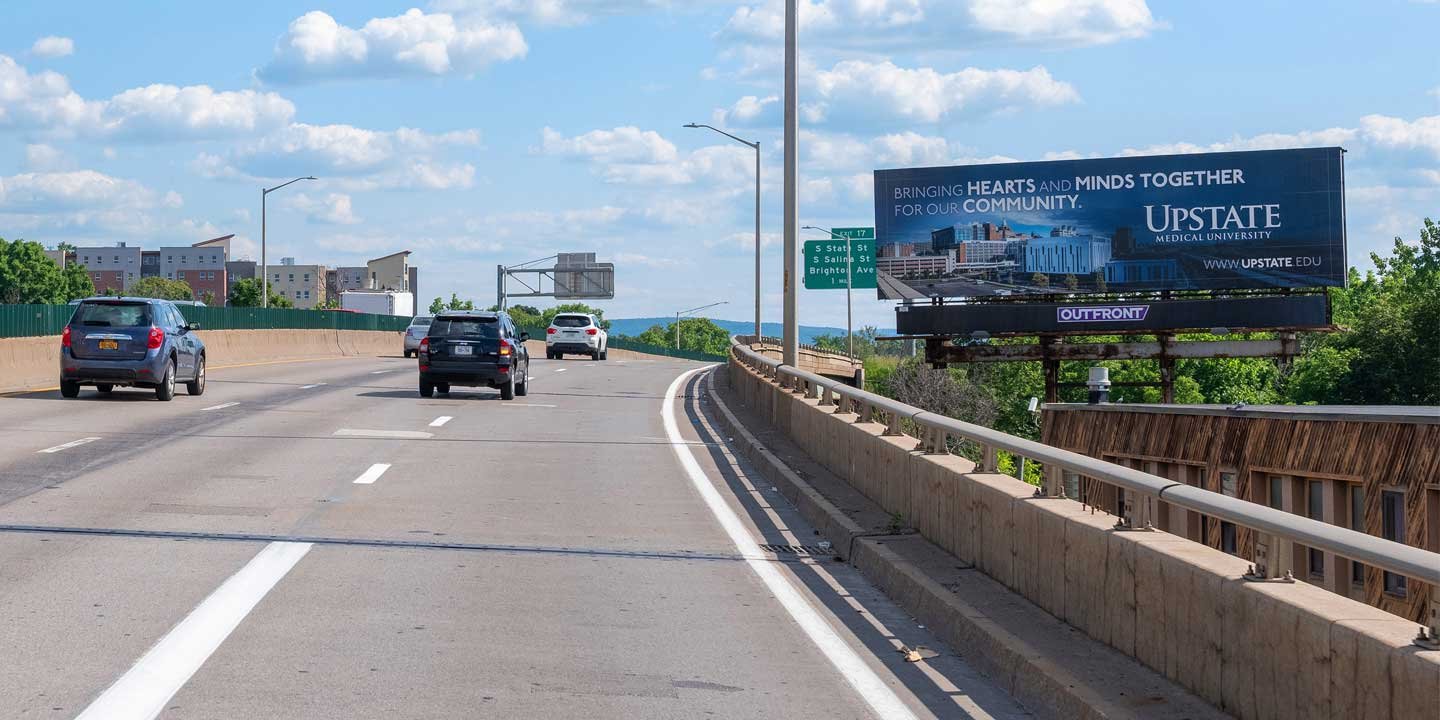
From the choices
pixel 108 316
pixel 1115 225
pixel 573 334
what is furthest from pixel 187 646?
pixel 573 334

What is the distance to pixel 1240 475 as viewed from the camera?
2636 centimetres

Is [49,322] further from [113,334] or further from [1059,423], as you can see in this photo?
[1059,423]

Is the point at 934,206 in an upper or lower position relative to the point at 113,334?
upper

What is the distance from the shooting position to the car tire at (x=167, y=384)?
1037 inches

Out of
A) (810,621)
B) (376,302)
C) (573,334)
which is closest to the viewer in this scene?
(810,621)

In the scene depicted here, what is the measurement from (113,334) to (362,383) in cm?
988

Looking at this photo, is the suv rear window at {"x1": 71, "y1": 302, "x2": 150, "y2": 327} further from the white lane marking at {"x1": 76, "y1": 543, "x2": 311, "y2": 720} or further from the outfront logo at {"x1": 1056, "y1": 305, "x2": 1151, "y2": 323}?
the outfront logo at {"x1": 1056, "y1": 305, "x2": 1151, "y2": 323}

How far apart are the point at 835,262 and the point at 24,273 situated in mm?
111490

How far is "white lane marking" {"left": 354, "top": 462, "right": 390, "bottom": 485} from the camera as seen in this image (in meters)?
15.8

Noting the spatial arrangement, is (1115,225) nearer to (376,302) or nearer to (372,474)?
(372,474)

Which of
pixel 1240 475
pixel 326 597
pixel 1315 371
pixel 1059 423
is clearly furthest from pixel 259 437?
pixel 1315 371

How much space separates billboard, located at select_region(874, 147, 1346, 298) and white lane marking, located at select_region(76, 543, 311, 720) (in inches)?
1663

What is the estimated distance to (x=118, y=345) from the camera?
2567cm

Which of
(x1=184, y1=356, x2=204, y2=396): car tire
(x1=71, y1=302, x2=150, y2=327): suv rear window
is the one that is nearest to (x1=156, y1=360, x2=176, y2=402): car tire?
(x1=71, y1=302, x2=150, y2=327): suv rear window
